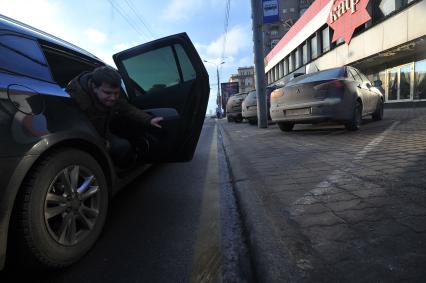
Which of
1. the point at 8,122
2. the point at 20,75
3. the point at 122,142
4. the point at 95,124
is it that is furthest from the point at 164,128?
the point at 8,122

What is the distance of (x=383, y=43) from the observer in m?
16.2

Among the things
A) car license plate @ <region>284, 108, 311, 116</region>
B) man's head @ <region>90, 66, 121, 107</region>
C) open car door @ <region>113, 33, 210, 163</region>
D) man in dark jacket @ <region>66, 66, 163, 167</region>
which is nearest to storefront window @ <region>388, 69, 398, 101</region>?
car license plate @ <region>284, 108, 311, 116</region>

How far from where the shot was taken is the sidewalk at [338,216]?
5.74 ft

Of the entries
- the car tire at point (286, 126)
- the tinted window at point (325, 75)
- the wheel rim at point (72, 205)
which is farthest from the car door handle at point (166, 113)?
the car tire at point (286, 126)

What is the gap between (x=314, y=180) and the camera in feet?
11.3

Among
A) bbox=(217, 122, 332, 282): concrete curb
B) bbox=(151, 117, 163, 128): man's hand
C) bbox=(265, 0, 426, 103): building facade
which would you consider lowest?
bbox=(217, 122, 332, 282): concrete curb

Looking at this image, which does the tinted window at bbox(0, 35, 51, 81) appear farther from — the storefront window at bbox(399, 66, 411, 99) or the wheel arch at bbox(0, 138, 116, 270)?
the storefront window at bbox(399, 66, 411, 99)

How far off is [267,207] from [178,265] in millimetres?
1029

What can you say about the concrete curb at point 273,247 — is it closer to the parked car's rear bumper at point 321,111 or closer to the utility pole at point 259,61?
the parked car's rear bumper at point 321,111

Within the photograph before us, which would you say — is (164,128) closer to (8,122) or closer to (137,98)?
(137,98)

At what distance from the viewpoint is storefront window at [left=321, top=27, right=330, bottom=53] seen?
23.4 metres

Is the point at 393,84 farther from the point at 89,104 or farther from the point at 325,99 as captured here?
the point at 89,104

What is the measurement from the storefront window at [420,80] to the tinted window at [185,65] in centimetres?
1583

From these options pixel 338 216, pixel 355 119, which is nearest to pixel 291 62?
pixel 355 119
